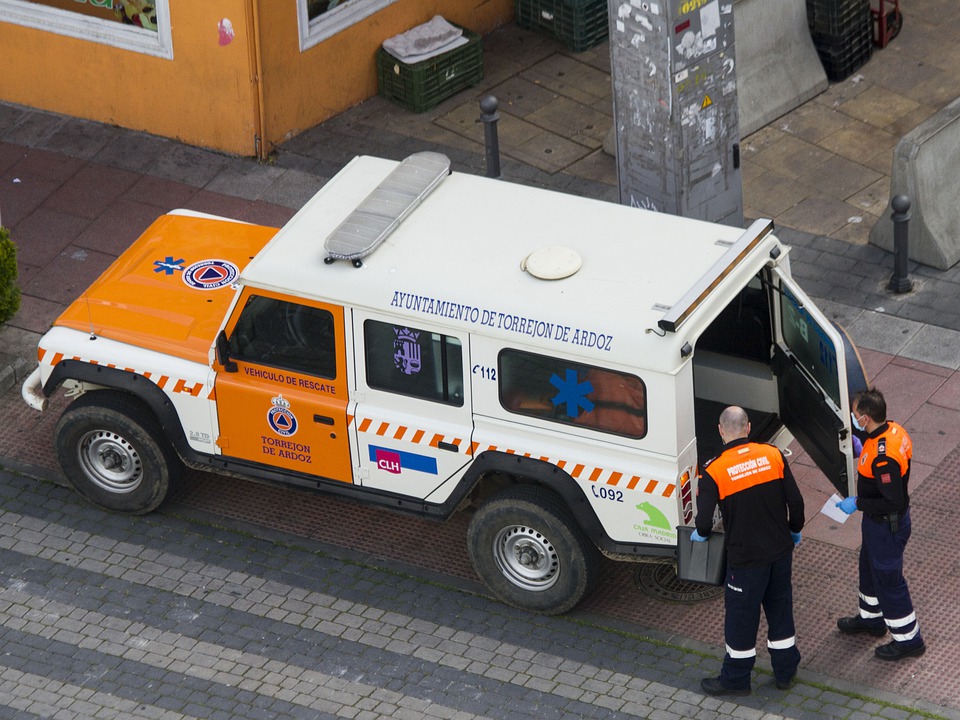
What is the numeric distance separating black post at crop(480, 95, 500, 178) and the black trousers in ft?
17.4

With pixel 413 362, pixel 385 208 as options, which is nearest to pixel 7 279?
pixel 385 208

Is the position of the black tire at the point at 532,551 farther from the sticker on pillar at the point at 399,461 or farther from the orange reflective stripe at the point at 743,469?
the orange reflective stripe at the point at 743,469

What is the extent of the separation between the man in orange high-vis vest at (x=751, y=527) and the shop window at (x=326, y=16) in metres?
6.93

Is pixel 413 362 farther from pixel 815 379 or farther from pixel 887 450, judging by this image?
pixel 887 450

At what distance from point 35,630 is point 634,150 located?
194 inches

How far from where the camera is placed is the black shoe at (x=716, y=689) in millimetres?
9555

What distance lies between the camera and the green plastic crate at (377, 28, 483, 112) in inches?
608

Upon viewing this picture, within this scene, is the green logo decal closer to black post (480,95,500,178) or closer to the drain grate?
the drain grate

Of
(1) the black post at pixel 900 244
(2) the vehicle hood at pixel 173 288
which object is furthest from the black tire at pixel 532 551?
(1) the black post at pixel 900 244

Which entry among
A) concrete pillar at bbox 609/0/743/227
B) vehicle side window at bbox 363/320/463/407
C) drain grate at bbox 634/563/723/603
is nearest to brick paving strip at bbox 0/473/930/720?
drain grate at bbox 634/563/723/603

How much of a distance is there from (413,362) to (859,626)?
2.94 meters

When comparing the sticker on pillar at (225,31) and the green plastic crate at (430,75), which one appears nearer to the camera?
the sticker on pillar at (225,31)

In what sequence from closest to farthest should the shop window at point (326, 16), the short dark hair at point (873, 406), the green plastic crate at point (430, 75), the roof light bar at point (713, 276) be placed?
the roof light bar at point (713, 276) < the short dark hair at point (873, 406) < the shop window at point (326, 16) < the green plastic crate at point (430, 75)

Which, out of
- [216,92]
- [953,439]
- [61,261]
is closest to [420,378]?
[953,439]
